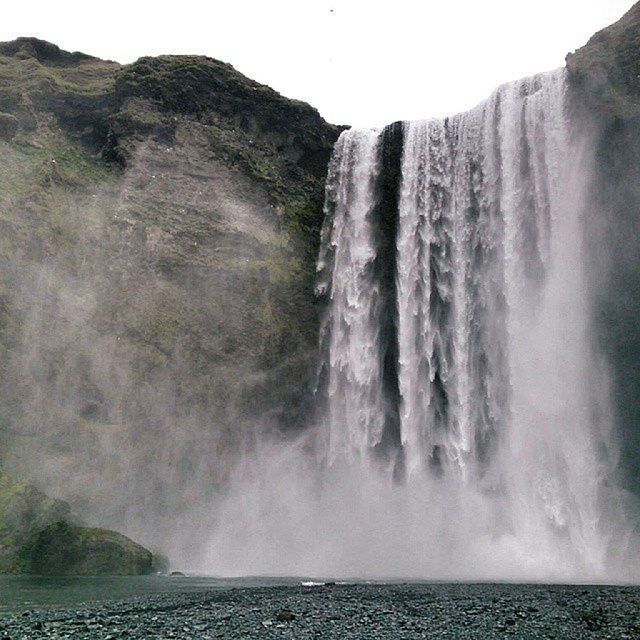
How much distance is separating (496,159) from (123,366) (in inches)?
709

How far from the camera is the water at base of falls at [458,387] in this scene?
24.6 meters

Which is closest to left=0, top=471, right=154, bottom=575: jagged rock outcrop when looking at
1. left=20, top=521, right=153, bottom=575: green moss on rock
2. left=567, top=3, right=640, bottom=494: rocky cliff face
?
left=20, top=521, right=153, bottom=575: green moss on rock

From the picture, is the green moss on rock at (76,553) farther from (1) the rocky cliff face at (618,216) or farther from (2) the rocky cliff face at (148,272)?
(1) the rocky cliff face at (618,216)

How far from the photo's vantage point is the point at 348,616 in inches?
412

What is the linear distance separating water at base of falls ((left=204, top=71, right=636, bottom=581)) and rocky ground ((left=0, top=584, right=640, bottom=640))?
9.63 m

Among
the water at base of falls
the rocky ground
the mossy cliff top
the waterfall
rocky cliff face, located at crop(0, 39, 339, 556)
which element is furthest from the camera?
the mossy cliff top

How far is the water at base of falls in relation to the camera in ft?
80.7

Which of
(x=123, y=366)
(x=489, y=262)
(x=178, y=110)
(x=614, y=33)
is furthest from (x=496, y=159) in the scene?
(x=123, y=366)

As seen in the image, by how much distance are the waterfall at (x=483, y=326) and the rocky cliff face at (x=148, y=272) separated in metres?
2.57

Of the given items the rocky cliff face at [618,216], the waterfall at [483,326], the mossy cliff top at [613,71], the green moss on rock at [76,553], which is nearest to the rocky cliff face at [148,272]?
the waterfall at [483,326]

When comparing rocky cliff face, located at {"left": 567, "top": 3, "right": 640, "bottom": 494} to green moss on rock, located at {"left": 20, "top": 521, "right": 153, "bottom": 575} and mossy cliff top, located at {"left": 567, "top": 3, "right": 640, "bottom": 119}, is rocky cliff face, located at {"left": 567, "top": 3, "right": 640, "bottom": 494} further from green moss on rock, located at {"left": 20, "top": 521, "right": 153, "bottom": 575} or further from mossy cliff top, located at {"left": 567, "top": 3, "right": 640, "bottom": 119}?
green moss on rock, located at {"left": 20, "top": 521, "right": 153, "bottom": 575}

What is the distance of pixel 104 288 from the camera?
28562mm

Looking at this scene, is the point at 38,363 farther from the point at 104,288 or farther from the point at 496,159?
the point at 496,159

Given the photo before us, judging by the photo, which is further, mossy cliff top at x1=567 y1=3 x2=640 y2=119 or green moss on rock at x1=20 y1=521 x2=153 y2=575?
mossy cliff top at x1=567 y1=3 x2=640 y2=119
